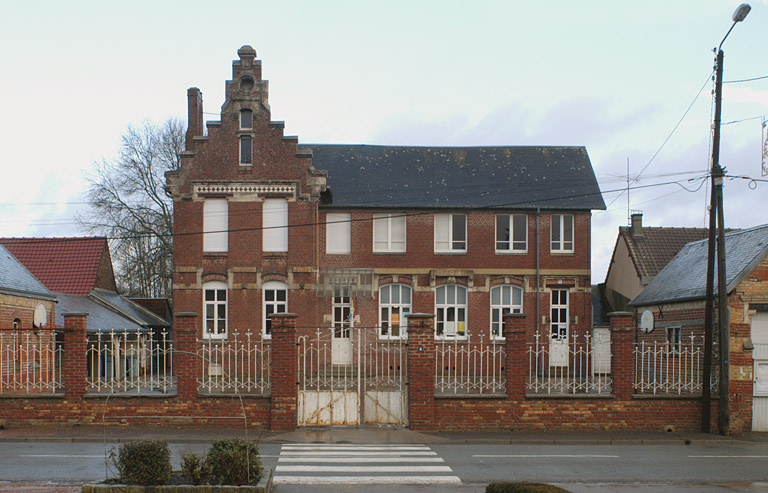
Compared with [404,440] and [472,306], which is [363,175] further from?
[404,440]

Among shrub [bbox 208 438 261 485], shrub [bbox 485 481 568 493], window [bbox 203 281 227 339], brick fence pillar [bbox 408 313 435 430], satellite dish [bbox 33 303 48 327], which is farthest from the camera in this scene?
window [bbox 203 281 227 339]

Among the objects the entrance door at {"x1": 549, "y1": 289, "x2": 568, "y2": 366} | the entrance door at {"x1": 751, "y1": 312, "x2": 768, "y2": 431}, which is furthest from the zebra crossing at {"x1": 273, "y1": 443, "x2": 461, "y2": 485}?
the entrance door at {"x1": 549, "y1": 289, "x2": 568, "y2": 366}

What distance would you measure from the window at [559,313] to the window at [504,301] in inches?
56.4

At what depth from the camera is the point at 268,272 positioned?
30.9 meters

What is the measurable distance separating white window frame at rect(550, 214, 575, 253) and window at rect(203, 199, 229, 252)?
14.1m

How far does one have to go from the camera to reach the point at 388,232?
106ft

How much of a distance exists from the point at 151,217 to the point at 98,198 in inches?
126

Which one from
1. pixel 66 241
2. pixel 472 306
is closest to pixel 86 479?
pixel 472 306

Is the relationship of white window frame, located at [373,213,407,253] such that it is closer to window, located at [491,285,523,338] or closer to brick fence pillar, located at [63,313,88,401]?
window, located at [491,285,523,338]

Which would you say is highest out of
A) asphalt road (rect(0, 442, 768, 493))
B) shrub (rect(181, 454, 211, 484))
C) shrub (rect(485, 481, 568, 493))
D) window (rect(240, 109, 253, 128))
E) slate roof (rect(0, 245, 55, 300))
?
window (rect(240, 109, 253, 128))

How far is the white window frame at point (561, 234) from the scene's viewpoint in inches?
1287

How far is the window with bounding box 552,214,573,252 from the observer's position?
32719mm

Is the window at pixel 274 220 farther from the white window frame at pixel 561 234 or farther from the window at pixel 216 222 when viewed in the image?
the white window frame at pixel 561 234

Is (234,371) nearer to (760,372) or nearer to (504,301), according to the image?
(504,301)
